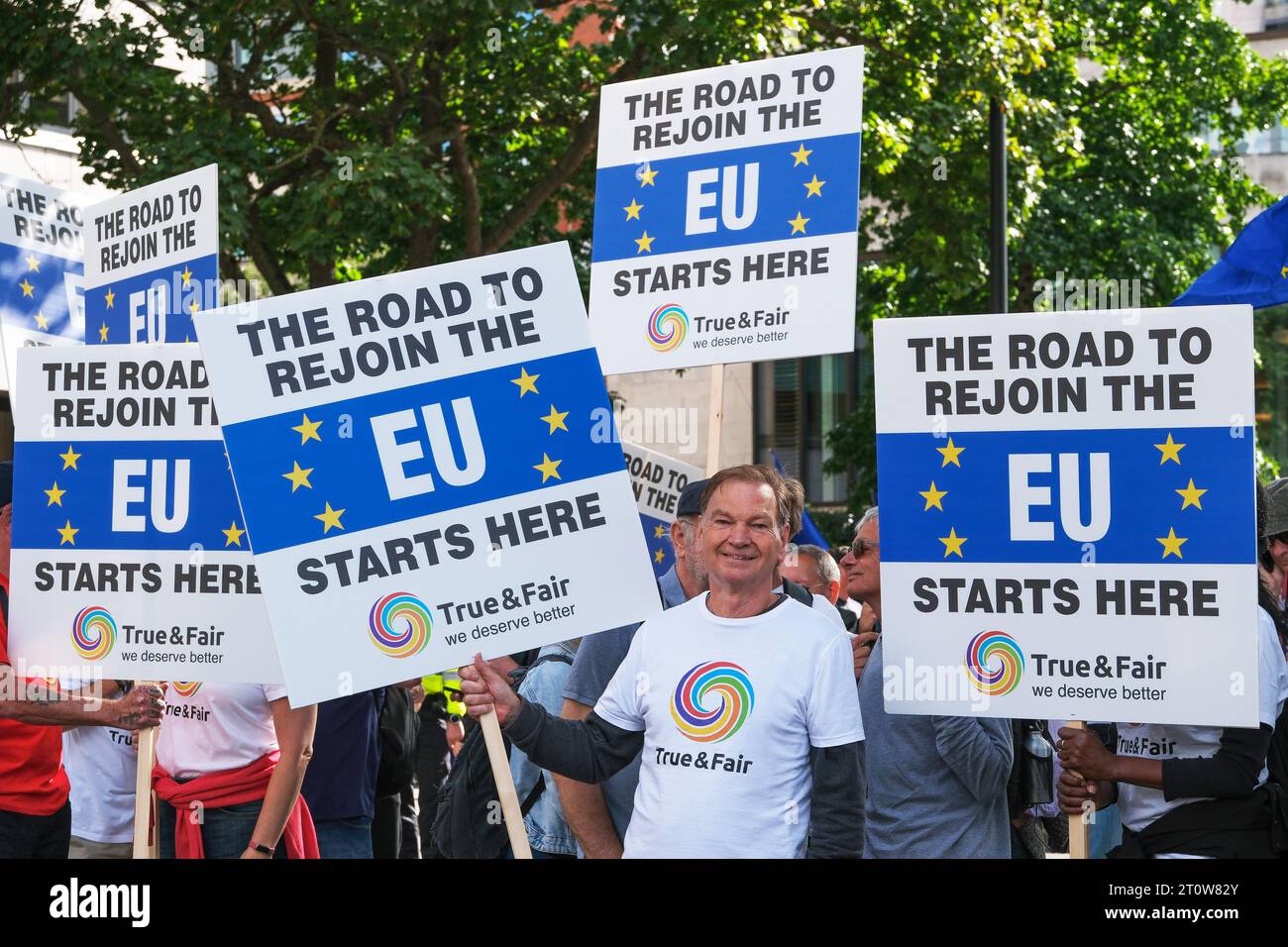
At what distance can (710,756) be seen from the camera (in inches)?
153

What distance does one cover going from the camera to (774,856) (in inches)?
151

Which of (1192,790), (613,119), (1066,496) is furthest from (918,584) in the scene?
(613,119)

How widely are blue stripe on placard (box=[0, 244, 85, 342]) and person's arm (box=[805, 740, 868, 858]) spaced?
4819 mm

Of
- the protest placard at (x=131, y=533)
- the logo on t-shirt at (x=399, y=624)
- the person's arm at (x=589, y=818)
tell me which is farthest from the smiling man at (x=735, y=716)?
the protest placard at (x=131, y=533)

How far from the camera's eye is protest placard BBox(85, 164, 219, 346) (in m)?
6.12

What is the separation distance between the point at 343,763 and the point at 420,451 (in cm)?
216

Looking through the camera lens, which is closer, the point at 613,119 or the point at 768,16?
the point at 613,119

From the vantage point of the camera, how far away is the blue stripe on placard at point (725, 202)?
20.5ft

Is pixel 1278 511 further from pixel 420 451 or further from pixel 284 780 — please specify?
pixel 284 780

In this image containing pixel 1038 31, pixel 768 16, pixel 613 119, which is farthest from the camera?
pixel 1038 31

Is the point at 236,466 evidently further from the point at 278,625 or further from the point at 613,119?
the point at 613,119

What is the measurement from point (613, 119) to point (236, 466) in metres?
2.98

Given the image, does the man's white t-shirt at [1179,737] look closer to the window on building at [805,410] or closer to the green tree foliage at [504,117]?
the green tree foliage at [504,117]

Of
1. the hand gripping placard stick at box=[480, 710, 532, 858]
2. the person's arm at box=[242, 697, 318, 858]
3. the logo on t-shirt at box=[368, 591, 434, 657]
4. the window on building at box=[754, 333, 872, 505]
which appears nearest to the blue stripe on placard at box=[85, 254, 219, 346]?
the person's arm at box=[242, 697, 318, 858]
